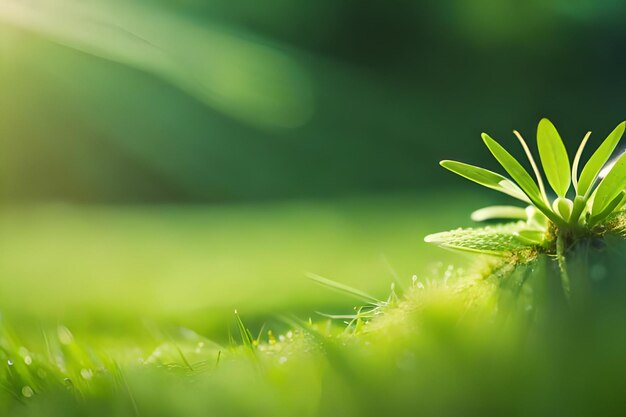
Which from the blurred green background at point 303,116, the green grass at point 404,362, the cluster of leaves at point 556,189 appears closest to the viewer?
the green grass at point 404,362

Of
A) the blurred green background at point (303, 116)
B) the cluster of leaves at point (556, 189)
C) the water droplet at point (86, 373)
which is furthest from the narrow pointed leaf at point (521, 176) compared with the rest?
the blurred green background at point (303, 116)

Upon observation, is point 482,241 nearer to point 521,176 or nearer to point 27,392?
point 521,176

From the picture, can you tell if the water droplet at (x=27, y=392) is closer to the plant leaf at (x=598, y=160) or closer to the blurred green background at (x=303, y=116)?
the plant leaf at (x=598, y=160)

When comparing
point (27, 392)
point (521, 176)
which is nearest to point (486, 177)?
point (521, 176)

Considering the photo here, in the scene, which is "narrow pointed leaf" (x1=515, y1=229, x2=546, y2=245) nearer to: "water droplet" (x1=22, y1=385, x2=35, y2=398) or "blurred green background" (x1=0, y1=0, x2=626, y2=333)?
"water droplet" (x1=22, y1=385, x2=35, y2=398)

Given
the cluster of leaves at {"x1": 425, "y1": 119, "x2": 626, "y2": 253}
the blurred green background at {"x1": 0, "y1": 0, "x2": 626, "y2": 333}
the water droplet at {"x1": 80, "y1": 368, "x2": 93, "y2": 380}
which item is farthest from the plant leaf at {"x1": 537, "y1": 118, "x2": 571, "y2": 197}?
the blurred green background at {"x1": 0, "y1": 0, "x2": 626, "y2": 333}

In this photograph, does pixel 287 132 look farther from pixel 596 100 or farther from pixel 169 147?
pixel 596 100

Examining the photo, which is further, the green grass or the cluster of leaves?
the cluster of leaves

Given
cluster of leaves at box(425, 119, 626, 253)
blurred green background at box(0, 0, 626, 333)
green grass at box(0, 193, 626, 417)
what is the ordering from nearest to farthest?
green grass at box(0, 193, 626, 417), cluster of leaves at box(425, 119, 626, 253), blurred green background at box(0, 0, 626, 333)

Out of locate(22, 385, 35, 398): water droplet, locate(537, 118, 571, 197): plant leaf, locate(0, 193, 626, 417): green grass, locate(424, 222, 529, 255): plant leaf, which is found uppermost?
locate(537, 118, 571, 197): plant leaf

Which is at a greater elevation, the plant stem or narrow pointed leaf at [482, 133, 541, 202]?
narrow pointed leaf at [482, 133, 541, 202]
